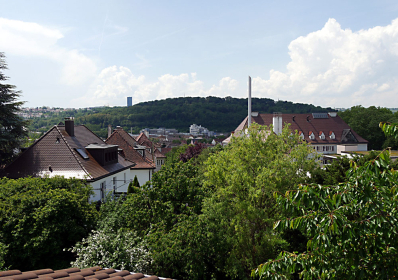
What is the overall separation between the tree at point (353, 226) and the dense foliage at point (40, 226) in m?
11.8

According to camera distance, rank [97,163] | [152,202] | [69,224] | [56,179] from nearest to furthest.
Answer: [69,224] → [152,202] → [56,179] → [97,163]

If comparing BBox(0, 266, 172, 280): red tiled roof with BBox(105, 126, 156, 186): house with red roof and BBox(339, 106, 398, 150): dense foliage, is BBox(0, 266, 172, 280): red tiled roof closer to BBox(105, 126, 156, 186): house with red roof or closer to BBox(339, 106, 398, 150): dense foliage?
BBox(105, 126, 156, 186): house with red roof

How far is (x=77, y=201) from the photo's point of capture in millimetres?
15703

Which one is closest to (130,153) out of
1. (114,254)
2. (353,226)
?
(114,254)

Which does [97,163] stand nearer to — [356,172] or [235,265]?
[235,265]

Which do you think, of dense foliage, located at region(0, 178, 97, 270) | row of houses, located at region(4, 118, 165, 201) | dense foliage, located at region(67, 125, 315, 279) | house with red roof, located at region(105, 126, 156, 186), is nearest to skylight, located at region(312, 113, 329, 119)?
house with red roof, located at region(105, 126, 156, 186)

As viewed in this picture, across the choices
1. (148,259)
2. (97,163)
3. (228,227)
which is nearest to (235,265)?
(228,227)

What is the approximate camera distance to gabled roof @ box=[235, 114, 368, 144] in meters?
73.5

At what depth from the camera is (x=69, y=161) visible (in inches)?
923

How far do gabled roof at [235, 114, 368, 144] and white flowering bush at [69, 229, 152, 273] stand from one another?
6072 centimetres

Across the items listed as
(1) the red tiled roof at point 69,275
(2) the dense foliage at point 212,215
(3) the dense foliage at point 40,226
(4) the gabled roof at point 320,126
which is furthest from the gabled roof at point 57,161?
(4) the gabled roof at point 320,126

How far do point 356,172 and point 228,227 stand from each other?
11.3 m

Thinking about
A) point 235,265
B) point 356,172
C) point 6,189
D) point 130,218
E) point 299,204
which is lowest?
point 235,265

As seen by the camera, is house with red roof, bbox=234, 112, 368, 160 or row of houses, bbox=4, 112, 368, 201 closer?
row of houses, bbox=4, 112, 368, 201
